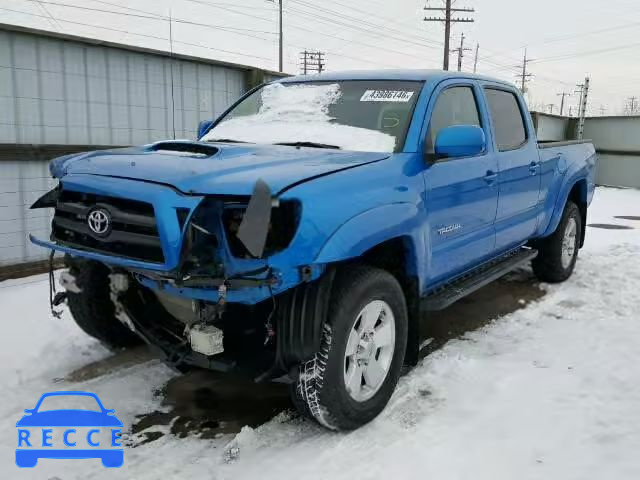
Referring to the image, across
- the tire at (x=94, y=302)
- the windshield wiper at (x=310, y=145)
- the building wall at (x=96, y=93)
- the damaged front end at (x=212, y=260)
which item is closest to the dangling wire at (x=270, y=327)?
the damaged front end at (x=212, y=260)

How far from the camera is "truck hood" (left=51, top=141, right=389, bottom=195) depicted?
262 centimetres

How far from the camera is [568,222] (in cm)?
614

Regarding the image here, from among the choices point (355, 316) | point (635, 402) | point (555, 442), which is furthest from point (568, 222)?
point (355, 316)

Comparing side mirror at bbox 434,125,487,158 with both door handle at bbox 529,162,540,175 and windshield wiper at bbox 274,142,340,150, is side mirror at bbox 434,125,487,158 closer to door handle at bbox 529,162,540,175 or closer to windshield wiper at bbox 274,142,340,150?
windshield wiper at bbox 274,142,340,150

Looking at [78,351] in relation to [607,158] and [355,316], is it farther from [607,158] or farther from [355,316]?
[607,158]

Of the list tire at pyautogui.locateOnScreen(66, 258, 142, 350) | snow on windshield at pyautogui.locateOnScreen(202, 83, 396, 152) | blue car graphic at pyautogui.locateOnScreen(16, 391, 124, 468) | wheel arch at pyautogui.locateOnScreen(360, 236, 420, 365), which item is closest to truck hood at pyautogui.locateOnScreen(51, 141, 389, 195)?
snow on windshield at pyautogui.locateOnScreen(202, 83, 396, 152)

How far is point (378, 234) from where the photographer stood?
2955 millimetres

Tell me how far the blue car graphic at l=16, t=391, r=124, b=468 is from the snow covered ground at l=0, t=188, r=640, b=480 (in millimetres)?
54

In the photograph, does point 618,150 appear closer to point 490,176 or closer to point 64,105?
point 490,176

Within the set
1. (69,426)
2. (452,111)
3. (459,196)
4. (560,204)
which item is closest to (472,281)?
(459,196)

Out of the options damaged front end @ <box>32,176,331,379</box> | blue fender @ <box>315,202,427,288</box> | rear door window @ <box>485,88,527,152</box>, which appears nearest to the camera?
damaged front end @ <box>32,176,331,379</box>

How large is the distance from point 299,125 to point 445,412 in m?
1.99

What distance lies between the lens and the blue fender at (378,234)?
2682mm

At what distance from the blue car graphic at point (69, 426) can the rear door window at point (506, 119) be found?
10.8 feet
